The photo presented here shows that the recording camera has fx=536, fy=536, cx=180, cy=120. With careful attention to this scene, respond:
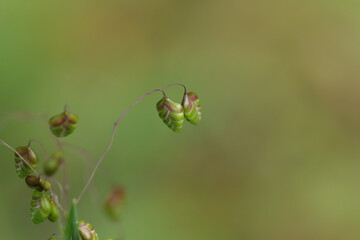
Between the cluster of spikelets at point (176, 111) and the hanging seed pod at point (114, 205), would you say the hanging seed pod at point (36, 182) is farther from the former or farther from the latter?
the hanging seed pod at point (114, 205)

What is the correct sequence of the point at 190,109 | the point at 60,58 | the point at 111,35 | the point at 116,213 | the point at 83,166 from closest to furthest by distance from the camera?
the point at 190,109, the point at 116,213, the point at 83,166, the point at 60,58, the point at 111,35

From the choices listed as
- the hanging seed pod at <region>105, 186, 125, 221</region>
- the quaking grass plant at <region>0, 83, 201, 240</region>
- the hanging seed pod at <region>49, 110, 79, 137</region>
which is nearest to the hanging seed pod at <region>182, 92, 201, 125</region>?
the quaking grass plant at <region>0, 83, 201, 240</region>

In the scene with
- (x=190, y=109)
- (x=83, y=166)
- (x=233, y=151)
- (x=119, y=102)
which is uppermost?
(x=119, y=102)

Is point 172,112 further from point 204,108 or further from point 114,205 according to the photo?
point 204,108

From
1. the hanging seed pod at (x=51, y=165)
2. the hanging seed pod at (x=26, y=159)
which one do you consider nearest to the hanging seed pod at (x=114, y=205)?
the hanging seed pod at (x=51, y=165)

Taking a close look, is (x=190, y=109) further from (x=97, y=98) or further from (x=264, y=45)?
(x=264, y=45)

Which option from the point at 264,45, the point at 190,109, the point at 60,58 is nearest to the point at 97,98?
the point at 60,58
